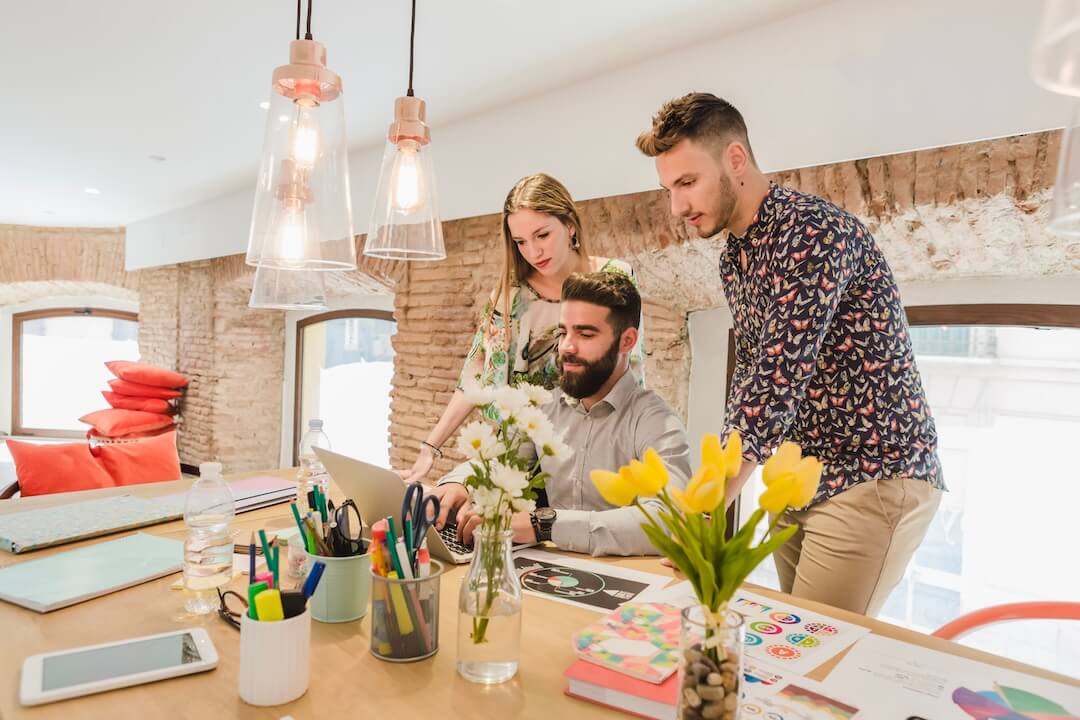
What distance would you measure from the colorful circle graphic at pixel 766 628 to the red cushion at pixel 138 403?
22.4ft

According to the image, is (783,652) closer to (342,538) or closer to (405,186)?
(342,538)

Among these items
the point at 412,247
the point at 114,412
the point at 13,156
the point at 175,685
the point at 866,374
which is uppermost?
the point at 13,156

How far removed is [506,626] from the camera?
0.88m

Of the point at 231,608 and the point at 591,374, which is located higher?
the point at 591,374

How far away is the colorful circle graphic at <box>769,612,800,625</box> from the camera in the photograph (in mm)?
1066

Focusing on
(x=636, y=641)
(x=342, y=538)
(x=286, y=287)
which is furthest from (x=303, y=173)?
(x=636, y=641)

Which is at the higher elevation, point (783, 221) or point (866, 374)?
point (783, 221)

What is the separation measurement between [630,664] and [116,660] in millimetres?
686

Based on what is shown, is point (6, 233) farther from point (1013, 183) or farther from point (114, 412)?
point (1013, 183)

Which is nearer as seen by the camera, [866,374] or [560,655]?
[560,655]

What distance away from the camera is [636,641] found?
3.05 feet

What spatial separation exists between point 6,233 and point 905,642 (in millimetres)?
9144

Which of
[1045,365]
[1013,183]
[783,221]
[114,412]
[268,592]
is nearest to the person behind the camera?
[268,592]

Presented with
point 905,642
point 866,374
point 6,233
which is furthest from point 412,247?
point 6,233
